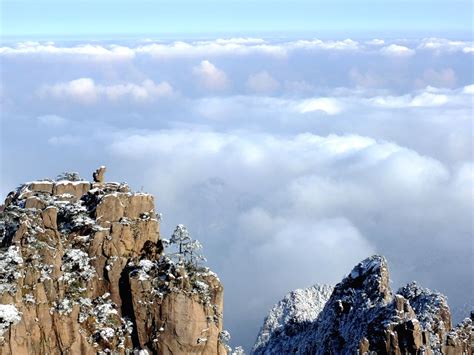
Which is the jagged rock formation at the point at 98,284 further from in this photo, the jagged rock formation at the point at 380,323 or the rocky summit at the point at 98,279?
the jagged rock formation at the point at 380,323

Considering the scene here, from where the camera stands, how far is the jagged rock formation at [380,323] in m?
63.7

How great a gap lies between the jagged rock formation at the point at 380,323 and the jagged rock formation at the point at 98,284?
21435 millimetres

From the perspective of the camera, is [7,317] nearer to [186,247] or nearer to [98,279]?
[98,279]

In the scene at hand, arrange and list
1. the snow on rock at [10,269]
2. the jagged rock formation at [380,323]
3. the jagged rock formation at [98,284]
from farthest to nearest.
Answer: the jagged rock formation at [380,323]
the jagged rock formation at [98,284]
the snow on rock at [10,269]

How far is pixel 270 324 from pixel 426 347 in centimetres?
7432

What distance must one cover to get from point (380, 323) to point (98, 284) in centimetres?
3097

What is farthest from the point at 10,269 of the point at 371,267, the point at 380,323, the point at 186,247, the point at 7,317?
the point at 371,267

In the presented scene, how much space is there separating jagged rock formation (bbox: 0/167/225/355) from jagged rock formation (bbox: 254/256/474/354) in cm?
2143

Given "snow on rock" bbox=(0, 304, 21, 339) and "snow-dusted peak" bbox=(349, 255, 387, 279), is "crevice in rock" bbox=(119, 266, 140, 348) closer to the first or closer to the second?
"snow on rock" bbox=(0, 304, 21, 339)

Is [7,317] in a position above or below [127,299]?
below

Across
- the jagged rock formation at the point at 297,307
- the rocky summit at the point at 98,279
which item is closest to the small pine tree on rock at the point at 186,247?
the rocky summit at the point at 98,279

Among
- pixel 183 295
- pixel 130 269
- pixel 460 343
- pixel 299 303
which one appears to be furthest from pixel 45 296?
pixel 299 303

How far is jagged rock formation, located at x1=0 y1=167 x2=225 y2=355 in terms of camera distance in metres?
45.4

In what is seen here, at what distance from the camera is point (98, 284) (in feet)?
166
